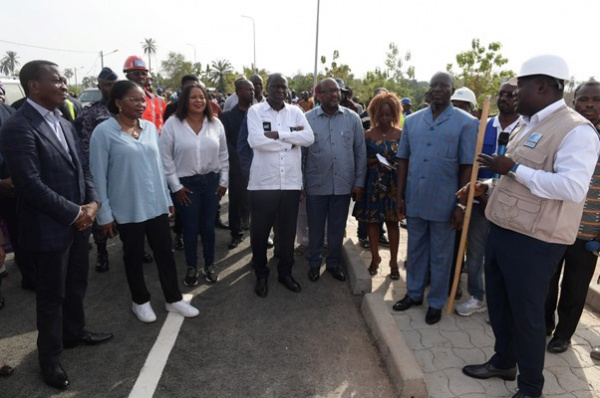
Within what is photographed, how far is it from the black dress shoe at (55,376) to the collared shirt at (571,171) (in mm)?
3164

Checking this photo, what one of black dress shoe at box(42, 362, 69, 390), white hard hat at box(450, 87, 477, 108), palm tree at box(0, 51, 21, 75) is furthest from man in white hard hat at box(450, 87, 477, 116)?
palm tree at box(0, 51, 21, 75)

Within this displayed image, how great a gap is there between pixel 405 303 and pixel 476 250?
838 mm

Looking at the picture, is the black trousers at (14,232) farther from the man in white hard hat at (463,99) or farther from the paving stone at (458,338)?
the man in white hard hat at (463,99)

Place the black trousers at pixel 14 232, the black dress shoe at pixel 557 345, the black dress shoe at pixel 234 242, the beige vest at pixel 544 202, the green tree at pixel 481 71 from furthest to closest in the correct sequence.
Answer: the green tree at pixel 481 71 < the black dress shoe at pixel 234 242 < the black trousers at pixel 14 232 < the black dress shoe at pixel 557 345 < the beige vest at pixel 544 202

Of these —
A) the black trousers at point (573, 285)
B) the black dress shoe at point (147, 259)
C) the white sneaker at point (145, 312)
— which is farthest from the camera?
the black dress shoe at point (147, 259)

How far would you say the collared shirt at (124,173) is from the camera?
309 cm

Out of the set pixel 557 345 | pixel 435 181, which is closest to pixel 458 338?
pixel 557 345

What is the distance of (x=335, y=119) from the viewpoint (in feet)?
13.3

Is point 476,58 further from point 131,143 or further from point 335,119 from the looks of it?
point 131,143

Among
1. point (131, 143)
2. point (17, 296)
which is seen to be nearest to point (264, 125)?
point (131, 143)

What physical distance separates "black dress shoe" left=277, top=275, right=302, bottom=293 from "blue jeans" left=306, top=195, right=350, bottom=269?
13.0 inches

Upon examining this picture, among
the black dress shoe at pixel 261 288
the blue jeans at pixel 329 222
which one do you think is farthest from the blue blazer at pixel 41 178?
the blue jeans at pixel 329 222

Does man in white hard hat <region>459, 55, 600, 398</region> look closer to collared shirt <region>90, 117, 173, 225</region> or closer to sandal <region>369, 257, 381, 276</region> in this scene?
sandal <region>369, 257, 381, 276</region>

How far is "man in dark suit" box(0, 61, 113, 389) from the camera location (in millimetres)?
2441
